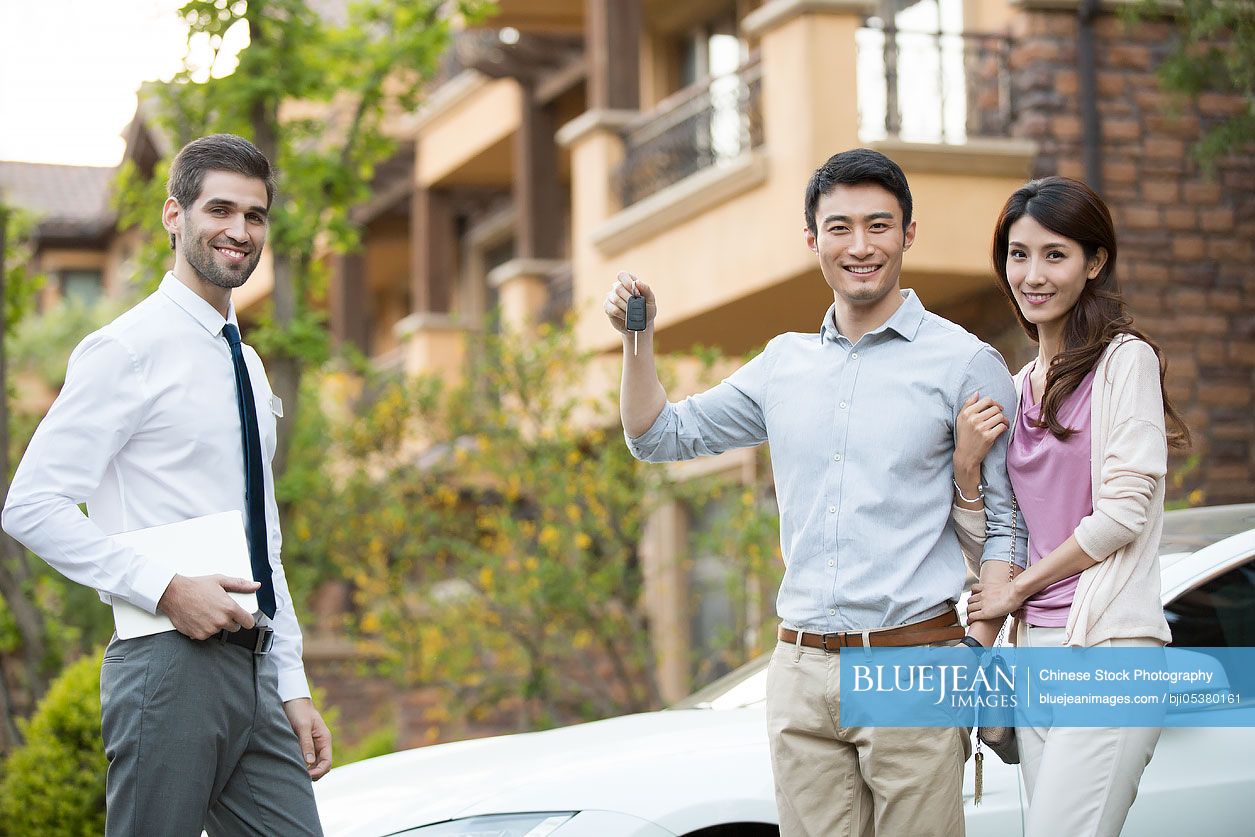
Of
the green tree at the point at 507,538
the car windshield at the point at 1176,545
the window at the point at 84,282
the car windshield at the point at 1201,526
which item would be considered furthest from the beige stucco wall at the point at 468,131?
the window at the point at 84,282

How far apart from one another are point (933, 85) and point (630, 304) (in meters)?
7.44

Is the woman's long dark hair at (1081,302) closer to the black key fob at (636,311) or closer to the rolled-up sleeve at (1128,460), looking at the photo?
the rolled-up sleeve at (1128,460)

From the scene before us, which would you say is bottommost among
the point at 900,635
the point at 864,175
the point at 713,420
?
the point at 900,635

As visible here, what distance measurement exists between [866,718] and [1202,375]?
7390mm

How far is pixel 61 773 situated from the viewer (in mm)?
7387

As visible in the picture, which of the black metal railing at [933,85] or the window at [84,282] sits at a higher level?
the window at [84,282]

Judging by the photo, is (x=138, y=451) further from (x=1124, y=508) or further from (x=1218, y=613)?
(x=1218, y=613)

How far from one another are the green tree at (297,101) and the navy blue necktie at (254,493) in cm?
560

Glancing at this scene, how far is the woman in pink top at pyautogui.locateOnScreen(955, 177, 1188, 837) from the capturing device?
135 inches

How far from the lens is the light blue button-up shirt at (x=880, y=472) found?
3.49 metres

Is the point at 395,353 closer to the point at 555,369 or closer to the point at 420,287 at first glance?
the point at 420,287

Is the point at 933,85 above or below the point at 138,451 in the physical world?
above

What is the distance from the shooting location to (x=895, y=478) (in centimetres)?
352

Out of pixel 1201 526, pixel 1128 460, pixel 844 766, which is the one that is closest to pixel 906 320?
pixel 1128 460
